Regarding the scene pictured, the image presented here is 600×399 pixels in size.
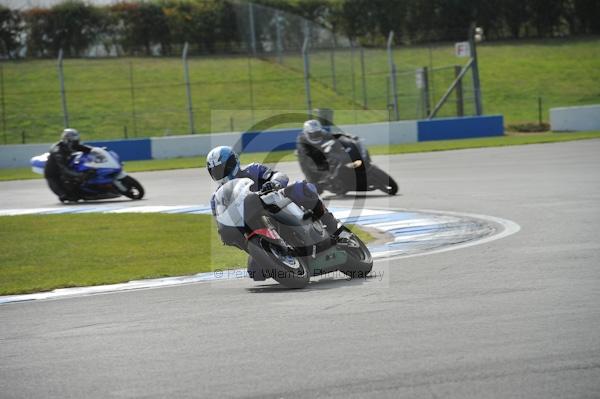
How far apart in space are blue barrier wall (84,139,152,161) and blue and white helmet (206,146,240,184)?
24.0m

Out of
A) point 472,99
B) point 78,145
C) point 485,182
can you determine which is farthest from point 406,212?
point 472,99

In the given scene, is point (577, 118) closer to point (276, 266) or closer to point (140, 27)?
point (140, 27)

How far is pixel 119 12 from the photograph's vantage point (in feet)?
158

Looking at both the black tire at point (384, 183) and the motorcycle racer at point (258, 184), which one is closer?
the motorcycle racer at point (258, 184)

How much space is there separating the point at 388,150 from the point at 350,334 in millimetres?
24721

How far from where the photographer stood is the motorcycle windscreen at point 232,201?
31.4ft

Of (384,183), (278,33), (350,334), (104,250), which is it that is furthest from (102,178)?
(278,33)

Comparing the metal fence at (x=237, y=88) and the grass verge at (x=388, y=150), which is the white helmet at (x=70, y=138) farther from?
the metal fence at (x=237, y=88)

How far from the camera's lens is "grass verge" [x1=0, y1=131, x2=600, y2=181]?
95.9 ft

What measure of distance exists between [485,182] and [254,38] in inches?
1045

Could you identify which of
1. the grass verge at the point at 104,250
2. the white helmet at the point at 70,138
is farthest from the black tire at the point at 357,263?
the white helmet at the point at 70,138

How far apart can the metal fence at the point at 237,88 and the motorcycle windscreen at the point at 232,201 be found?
87.9 ft

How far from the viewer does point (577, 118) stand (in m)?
35.1

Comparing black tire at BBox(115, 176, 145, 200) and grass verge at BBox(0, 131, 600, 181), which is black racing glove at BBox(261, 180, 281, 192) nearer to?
black tire at BBox(115, 176, 145, 200)
